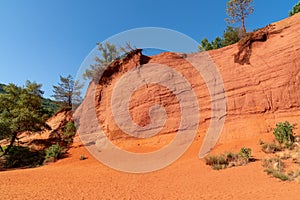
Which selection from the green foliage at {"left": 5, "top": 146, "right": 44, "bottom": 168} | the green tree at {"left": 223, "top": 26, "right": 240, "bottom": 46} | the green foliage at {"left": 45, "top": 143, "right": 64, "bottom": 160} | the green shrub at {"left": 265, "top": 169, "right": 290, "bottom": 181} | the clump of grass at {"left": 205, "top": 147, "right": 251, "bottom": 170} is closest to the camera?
the green shrub at {"left": 265, "top": 169, "right": 290, "bottom": 181}

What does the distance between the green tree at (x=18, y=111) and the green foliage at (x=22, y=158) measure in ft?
2.91

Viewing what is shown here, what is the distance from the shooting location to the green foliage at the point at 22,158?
18391 millimetres

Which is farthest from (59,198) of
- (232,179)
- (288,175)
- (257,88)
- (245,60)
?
(245,60)

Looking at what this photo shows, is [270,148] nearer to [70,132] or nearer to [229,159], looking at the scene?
[229,159]

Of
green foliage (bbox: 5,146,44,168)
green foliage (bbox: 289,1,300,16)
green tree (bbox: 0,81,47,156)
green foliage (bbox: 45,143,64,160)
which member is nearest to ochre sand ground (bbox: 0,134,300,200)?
green foliage (bbox: 45,143,64,160)

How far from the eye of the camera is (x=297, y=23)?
16188mm

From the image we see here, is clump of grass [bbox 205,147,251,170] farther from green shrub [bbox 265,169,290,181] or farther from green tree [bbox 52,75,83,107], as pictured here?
green tree [bbox 52,75,83,107]

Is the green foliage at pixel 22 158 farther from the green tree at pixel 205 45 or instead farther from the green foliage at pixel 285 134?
the green tree at pixel 205 45

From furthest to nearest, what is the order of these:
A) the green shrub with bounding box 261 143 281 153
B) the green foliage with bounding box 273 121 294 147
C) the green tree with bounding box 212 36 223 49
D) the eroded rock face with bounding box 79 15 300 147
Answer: the green tree with bounding box 212 36 223 49 → the eroded rock face with bounding box 79 15 300 147 → the green foliage with bounding box 273 121 294 147 → the green shrub with bounding box 261 143 281 153

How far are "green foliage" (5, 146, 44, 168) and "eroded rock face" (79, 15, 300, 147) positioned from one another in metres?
6.52

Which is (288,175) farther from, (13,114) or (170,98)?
(13,114)

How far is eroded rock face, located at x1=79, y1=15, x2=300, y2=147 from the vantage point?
14.4 metres

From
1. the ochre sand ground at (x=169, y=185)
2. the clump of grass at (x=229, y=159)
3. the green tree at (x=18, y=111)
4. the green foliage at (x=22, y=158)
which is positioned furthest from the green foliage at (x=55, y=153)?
the clump of grass at (x=229, y=159)

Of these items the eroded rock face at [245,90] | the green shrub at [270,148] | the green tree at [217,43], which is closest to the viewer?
the green shrub at [270,148]
